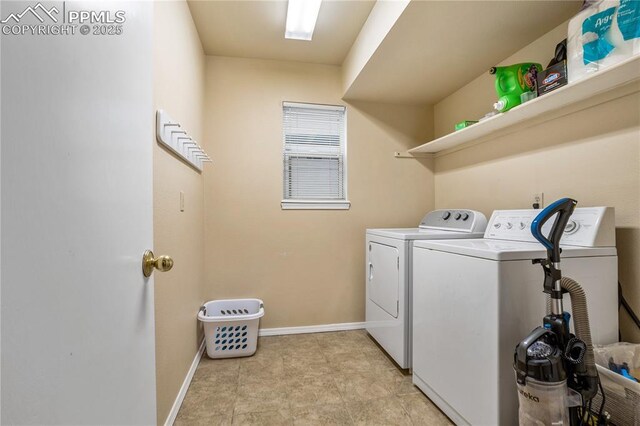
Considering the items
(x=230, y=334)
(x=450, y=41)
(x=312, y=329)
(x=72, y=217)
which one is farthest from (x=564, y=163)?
(x=230, y=334)

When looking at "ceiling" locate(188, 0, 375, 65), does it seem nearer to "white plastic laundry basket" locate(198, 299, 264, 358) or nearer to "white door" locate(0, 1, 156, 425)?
"white door" locate(0, 1, 156, 425)

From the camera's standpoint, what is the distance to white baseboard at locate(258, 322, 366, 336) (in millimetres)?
2678

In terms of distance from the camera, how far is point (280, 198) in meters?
2.72

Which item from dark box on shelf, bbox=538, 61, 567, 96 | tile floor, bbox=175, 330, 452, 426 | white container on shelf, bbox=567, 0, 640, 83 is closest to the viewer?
white container on shelf, bbox=567, 0, 640, 83

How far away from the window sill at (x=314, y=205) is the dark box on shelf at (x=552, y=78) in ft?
5.56

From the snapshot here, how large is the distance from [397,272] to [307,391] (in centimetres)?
98

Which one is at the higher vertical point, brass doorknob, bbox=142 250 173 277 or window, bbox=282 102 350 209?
window, bbox=282 102 350 209

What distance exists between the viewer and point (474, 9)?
1588mm

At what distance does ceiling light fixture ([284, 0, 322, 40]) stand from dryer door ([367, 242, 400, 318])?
1.77m

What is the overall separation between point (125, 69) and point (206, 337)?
82.3 inches

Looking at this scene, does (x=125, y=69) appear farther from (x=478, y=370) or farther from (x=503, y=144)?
(x=503, y=144)

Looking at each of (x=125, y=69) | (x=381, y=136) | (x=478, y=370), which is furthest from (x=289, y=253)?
(x=125, y=69)

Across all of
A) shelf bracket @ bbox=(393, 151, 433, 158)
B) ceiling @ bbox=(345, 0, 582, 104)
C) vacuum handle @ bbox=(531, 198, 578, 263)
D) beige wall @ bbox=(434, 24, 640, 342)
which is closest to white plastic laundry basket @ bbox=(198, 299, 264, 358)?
vacuum handle @ bbox=(531, 198, 578, 263)

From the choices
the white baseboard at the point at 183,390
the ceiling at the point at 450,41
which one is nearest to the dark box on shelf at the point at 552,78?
the ceiling at the point at 450,41
